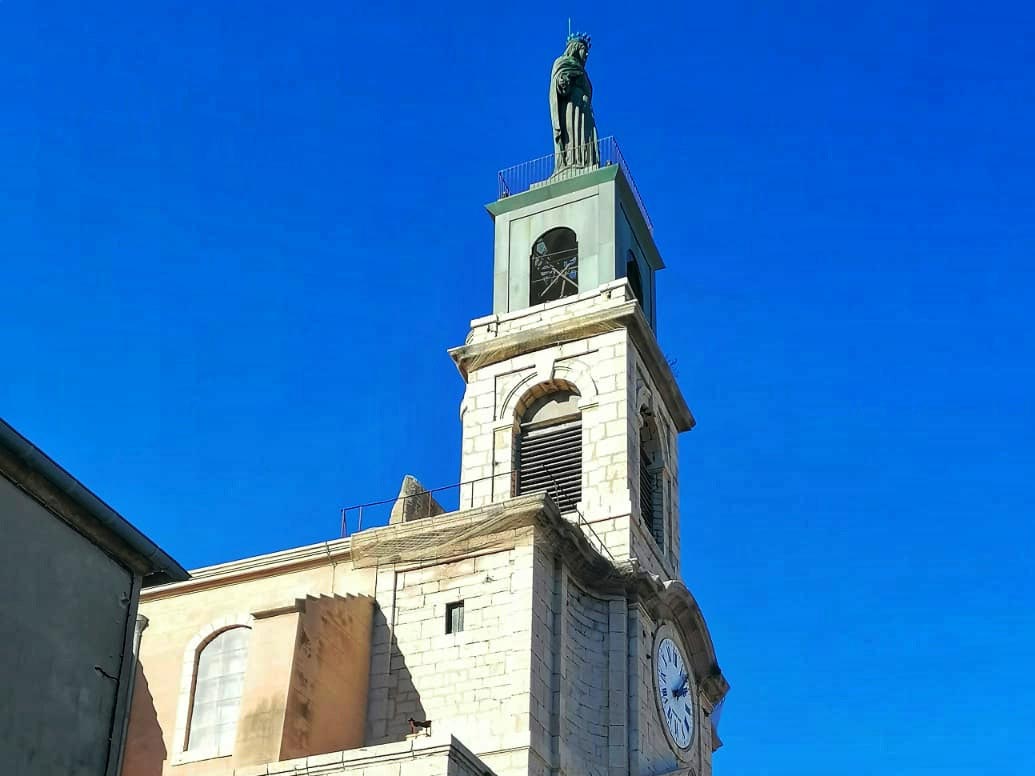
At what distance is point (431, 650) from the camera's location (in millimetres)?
29422

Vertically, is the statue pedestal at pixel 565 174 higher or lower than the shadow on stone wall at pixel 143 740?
higher

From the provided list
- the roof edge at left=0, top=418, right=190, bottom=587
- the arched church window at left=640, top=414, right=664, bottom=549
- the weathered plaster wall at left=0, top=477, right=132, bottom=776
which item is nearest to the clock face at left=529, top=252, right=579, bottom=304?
the arched church window at left=640, top=414, right=664, bottom=549

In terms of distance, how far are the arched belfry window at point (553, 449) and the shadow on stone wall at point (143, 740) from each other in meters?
8.69

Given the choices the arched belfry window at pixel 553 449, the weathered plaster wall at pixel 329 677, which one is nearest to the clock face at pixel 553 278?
the arched belfry window at pixel 553 449

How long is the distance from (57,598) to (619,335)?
1961 cm

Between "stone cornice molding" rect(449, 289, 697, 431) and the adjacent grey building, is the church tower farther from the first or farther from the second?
the adjacent grey building

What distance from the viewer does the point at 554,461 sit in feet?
113

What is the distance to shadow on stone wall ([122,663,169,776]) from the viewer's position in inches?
1124

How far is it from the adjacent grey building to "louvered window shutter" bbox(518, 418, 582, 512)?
16.5 meters

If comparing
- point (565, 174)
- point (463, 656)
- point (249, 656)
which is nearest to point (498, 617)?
point (463, 656)

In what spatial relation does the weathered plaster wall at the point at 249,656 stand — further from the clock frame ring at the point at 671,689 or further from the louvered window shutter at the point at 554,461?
the clock frame ring at the point at 671,689

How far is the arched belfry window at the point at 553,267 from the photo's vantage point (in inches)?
1507

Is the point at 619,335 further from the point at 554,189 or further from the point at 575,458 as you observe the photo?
the point at 554,189

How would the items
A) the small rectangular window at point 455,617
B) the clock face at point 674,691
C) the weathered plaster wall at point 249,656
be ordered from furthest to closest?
the clock face at point 674,691 < the small rectangular window at point 455,617 < the weathered plaster wall at point 249,656
